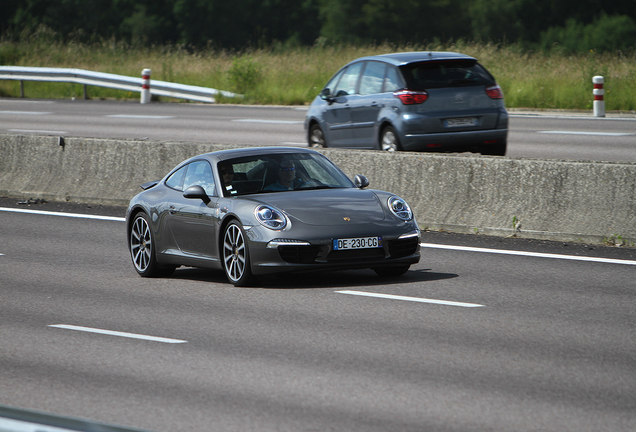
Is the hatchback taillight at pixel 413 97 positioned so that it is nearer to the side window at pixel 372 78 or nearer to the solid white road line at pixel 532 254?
the side window at pixel 372 78

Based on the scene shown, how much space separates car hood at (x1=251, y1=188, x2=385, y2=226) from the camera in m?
9.30

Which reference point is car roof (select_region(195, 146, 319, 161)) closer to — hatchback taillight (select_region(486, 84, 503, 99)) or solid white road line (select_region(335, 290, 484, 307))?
solid white road line (select_region(335, 290, 484, 307))

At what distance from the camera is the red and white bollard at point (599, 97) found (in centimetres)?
2419

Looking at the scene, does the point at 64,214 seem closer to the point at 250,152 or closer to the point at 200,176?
the point at 200,176

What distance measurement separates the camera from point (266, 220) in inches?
366

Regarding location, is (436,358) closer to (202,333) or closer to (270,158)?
(202,333)

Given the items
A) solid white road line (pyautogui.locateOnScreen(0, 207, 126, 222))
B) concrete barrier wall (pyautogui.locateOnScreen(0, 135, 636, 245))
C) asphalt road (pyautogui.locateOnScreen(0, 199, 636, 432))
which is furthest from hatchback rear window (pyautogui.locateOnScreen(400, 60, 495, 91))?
solid white road line (pyautogui.locateOnScreen(0, 207, 126, 222))

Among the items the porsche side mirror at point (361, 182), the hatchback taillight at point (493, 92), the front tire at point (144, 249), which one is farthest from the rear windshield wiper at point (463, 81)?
the front tire at point (144, 249)

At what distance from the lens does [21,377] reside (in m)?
6.34

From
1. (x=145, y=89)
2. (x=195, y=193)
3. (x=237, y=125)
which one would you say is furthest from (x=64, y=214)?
(x=145, y=89)

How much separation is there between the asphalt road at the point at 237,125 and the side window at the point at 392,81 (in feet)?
11.9

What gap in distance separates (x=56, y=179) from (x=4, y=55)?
2869cm

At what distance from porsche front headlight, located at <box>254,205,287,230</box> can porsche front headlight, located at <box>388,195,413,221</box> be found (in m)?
1.08

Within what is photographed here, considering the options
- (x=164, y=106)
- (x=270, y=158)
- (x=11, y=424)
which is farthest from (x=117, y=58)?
(x=11, y=424)
